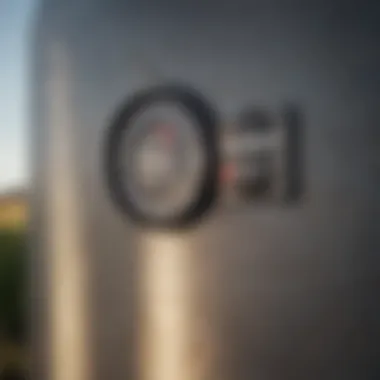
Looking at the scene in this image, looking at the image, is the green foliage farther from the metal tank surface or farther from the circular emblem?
the circular emblem

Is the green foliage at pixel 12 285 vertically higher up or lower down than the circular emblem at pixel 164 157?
lower down

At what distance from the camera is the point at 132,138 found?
28.9 inches

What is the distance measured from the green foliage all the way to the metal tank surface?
2.0 inches

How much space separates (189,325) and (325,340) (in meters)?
0.14

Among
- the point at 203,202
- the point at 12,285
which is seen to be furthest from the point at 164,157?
the point at 12,285

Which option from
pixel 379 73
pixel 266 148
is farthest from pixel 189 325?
pixel 379 73

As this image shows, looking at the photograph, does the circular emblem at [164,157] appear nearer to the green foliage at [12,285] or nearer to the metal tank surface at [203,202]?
the metal tank surface at [203,202]

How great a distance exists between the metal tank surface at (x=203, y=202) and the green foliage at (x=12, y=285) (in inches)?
2.0

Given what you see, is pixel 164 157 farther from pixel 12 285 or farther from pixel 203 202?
pixel 12 285

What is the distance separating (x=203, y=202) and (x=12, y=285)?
30 cm

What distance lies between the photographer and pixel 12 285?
87cm

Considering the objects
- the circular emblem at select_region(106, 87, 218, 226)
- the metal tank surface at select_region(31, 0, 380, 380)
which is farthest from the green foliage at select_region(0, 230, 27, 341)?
the circular emblem at select_region(106, 87, 218, 226)

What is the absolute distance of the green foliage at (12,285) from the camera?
2.79 feet

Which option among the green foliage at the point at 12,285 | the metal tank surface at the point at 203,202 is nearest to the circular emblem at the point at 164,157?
the metal tank surface at the point at 203,202
